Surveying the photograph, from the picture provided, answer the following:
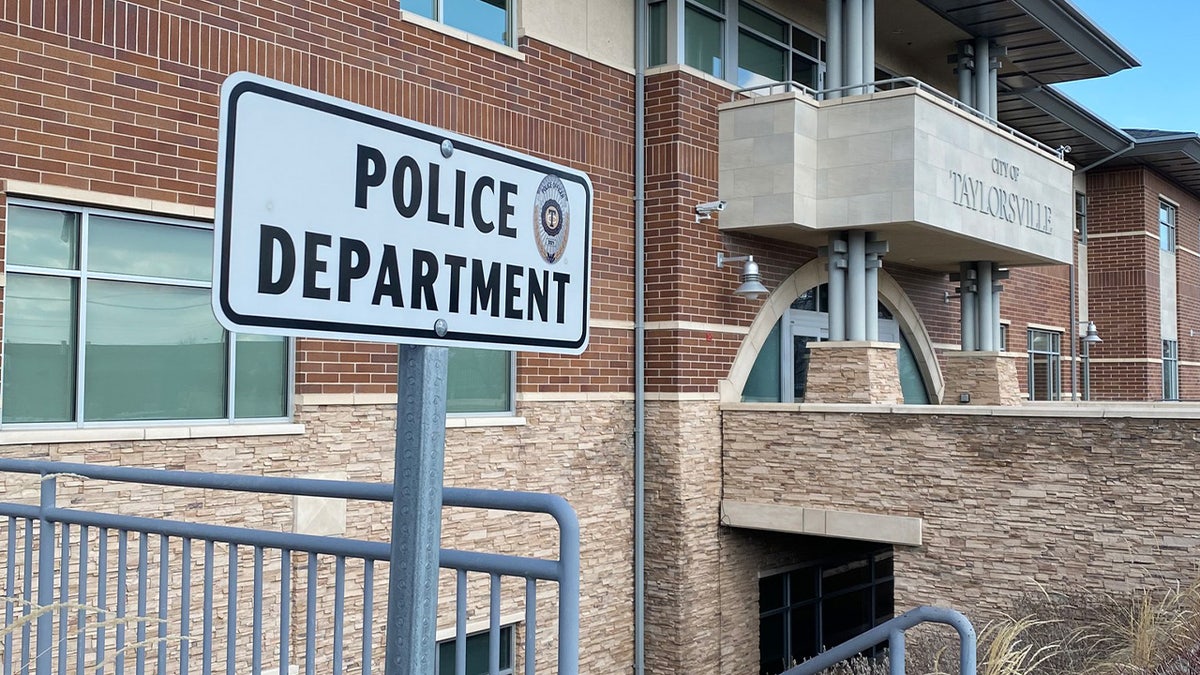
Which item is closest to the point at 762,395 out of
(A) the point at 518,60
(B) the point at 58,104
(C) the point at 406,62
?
(A) the point at 518,60

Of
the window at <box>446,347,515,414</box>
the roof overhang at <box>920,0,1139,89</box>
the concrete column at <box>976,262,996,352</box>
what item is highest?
the roof overhang at <box>920,0,1139,89</box>

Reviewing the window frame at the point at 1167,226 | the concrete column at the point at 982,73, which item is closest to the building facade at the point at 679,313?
the concrete column at the point at 982,73

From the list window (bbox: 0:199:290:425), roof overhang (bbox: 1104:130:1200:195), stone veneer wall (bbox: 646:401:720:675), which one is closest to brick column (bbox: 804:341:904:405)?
stone veneer wall (bbox: 646:401:720:675)

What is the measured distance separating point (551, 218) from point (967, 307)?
1717 centimetres

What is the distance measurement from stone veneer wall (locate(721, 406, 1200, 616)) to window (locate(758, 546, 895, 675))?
2313 mm

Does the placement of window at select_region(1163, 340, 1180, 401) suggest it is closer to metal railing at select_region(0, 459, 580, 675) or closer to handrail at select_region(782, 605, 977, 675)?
handrail at select_region(782, 605, 977, 675)

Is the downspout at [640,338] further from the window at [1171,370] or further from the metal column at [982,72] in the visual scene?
the window at [1171,370]

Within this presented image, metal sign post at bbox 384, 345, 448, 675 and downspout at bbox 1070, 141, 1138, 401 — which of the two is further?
downspout at bbox 1070, 141, 1138, 401

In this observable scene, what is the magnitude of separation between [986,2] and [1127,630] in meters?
9.74

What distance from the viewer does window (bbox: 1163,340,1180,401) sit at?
27.7 meters

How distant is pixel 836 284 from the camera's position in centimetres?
1438

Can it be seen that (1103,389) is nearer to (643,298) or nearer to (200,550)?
(643,298)

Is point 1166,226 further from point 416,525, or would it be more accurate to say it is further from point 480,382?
point 416,525

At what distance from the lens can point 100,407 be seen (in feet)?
27.4
